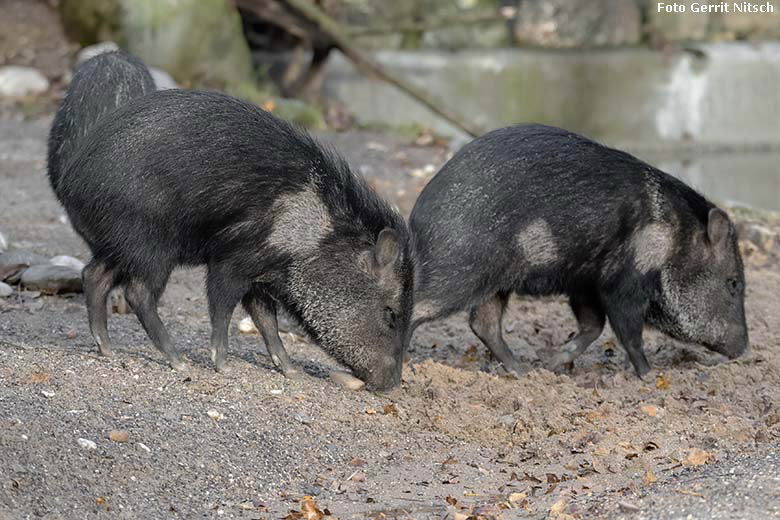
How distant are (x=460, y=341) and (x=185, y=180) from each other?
259cm

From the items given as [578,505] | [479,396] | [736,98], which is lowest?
[736,98]

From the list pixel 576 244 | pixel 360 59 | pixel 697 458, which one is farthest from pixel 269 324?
pixel 360 59

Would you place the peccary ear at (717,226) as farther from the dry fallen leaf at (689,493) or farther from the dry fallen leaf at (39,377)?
the dry fallen leaf at (39,377)

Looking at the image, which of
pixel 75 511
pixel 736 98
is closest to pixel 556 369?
pixel 75 511

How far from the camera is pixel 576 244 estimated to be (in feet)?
20.9

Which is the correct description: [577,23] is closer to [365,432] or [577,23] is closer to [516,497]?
[365,432]

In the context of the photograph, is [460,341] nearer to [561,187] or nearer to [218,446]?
[561,187]

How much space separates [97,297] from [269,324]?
81 centimetres

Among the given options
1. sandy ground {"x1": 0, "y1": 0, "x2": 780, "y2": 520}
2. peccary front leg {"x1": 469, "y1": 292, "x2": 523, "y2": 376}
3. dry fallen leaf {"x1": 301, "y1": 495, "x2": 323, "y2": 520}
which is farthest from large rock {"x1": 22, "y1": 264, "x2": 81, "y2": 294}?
dry fallen leaf {"x1": 301, "y1": 495, "x2": 323, "y2": 520}

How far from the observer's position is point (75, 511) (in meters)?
4.02

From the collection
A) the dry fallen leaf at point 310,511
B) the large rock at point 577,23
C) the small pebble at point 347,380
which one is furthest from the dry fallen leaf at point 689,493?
the large rock at point 577,23

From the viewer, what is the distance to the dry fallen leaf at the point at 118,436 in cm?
452

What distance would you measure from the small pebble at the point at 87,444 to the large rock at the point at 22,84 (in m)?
7.88

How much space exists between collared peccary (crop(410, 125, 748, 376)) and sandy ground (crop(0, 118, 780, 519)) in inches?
10.5
